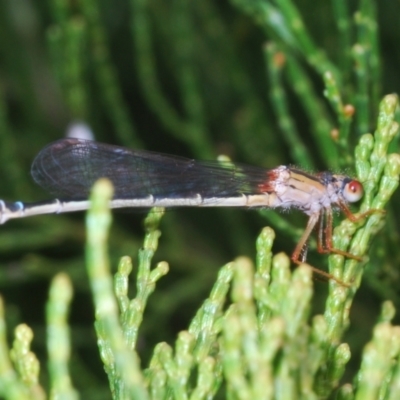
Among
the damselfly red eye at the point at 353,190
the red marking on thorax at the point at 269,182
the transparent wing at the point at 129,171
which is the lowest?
the damselfly red eye at the point at 353,190

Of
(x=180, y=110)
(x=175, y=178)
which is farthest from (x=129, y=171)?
(x=180, y=110)

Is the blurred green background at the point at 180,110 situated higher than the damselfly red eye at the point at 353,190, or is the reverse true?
the blurred green background at the point at 180,110

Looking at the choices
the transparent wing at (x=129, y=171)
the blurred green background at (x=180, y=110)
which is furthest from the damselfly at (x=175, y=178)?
the blurred green background at (x=180, y=110)

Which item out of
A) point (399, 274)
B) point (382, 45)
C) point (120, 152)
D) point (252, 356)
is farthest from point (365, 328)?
point (252, 356)

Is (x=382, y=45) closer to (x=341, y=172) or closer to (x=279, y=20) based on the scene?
(x=279, y=20)

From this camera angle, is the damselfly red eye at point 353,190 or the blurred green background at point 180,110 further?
the blurred green background at point 180,110

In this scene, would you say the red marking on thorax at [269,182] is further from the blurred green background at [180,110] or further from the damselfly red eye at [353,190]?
the damselfly red eye at [353,190]
